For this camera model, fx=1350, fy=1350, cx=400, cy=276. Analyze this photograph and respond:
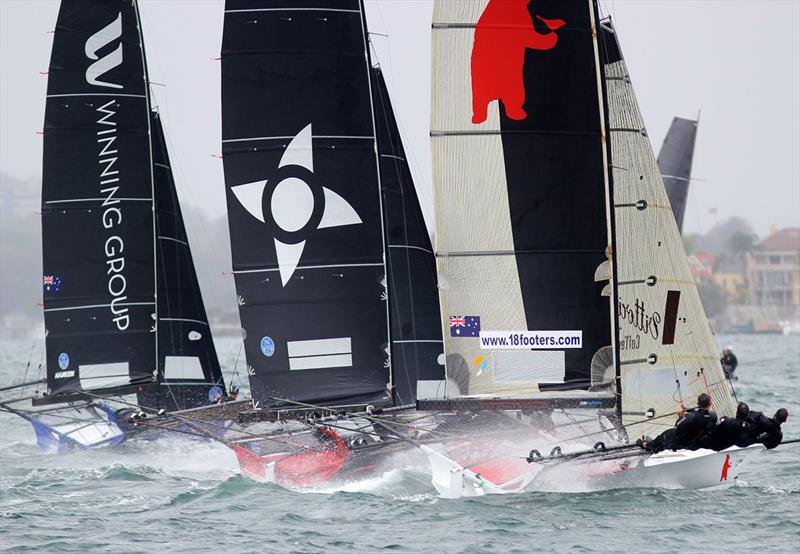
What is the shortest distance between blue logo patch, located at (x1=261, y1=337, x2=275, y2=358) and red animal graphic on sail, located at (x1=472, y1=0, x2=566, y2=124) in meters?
4.35

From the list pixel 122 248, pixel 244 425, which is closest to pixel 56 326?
pixel 122 248

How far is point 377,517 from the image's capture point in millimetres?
Answer: 15430

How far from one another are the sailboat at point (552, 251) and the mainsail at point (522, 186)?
0.02m

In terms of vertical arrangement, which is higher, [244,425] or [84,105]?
[84,105]

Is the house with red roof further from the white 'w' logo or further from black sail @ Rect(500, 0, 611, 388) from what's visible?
black sail @ Rect(500, 0, 611, 388)

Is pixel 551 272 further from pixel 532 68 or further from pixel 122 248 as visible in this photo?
pixel 122 248

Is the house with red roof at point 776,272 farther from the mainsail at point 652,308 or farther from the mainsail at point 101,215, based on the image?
the mainsail at point 652,308

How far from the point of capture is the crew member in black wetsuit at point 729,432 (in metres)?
15.0

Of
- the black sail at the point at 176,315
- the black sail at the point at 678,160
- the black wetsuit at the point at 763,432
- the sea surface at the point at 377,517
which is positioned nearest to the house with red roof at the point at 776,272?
the black sail at the point at 678,160

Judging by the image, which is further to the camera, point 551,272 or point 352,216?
point 352,216

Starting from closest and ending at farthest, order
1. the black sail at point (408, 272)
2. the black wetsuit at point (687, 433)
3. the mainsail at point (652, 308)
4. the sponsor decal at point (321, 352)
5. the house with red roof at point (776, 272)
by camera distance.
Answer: the black wetsuit at point (687, 433) → the mainsail at point (652, 308) → the sponsor decal at point (321, 352) → the black sail at point (408, 272) → the house with red roof at point (776, 272)

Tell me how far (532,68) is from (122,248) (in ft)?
32.2

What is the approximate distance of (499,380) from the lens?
649 inches

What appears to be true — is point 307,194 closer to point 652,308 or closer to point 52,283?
point 652,308
